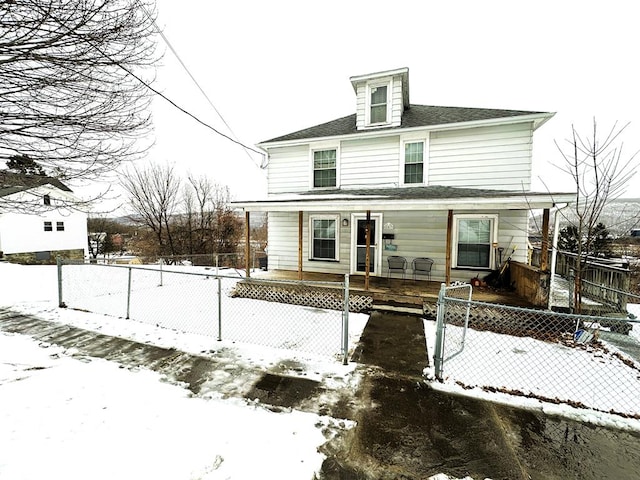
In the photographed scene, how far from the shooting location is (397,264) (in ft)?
27.7

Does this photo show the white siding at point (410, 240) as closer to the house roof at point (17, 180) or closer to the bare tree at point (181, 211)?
the house roof at point (17, 180)

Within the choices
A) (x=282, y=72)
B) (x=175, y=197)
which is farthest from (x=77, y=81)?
(x=175, y=197)

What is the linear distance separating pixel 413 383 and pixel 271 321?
3.60m

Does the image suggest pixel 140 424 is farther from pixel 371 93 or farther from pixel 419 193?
pixel 371 93

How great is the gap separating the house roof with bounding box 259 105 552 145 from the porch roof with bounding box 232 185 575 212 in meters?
2.06

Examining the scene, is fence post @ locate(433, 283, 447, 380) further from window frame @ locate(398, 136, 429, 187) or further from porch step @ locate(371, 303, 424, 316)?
window frame @ locate(398, 136, 429, 187)

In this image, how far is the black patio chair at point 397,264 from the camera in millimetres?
8328

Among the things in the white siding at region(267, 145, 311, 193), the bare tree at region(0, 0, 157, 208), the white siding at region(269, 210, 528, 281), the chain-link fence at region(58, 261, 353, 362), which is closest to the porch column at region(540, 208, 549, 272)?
the white siding at region(269, 210, 528, 281)

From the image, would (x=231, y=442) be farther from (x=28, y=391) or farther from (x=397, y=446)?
(x=28, y=391)

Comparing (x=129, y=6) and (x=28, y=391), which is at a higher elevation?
(x=129, y=6)

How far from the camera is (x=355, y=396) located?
330 centimetres

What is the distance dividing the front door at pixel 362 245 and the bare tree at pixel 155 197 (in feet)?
60.7

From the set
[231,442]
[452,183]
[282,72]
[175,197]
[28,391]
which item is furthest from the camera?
[175,197]

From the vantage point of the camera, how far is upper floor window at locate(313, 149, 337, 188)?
31.8 feet
